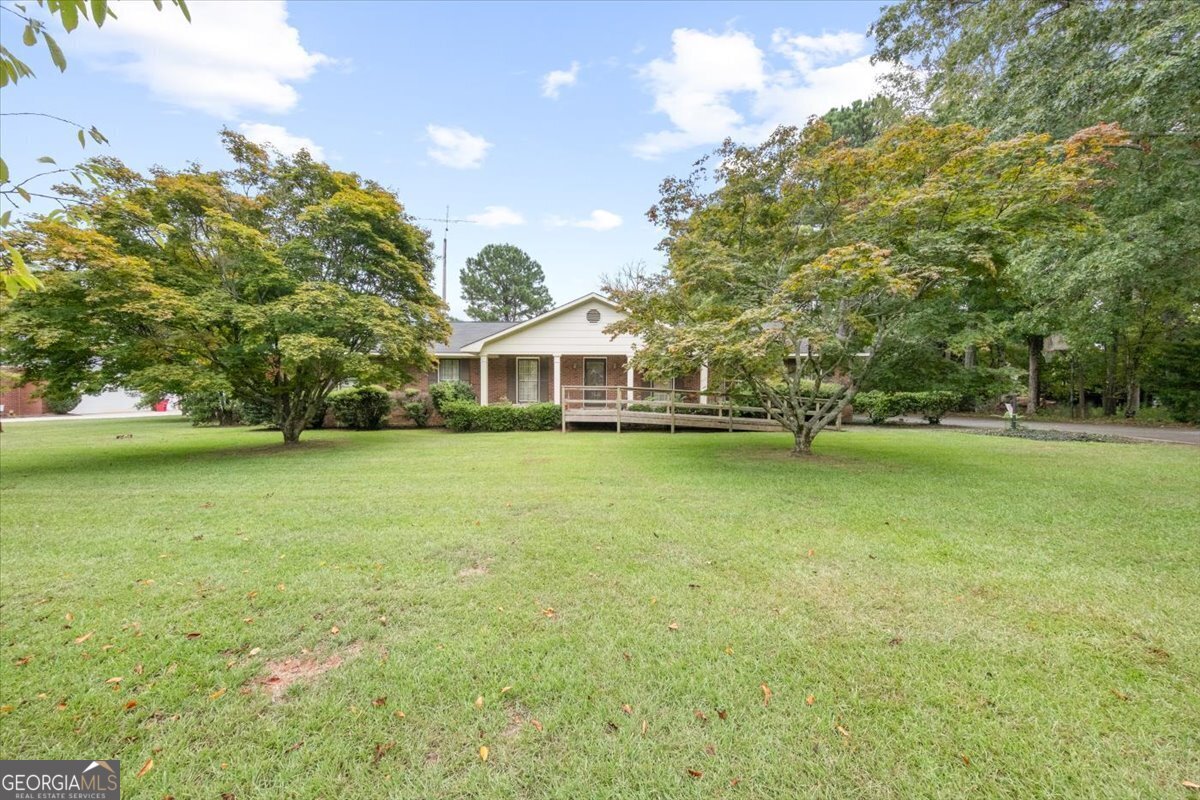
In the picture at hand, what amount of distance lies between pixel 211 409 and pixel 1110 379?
36284mm

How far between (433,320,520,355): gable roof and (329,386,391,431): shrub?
2.74m

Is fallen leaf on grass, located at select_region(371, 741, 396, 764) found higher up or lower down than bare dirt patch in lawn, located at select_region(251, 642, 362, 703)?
lower down

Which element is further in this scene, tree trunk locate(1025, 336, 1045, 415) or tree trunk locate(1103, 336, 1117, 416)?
tree trunk locate(1025, 336, 1045, 415)

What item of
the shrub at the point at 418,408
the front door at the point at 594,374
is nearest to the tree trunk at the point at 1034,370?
the front door at the point at 594,374

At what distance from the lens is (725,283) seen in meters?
9.28

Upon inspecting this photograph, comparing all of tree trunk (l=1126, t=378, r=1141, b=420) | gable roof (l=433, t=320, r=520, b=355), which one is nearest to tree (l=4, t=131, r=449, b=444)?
gable roof (l=433, t=320, r=520, b=355)

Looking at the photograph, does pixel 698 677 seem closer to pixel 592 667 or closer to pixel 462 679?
pixel 592 667

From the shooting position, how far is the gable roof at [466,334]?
18.4 metres

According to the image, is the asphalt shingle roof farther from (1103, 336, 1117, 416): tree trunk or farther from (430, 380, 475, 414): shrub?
(1103, 336, 1117, 416): tree trunk

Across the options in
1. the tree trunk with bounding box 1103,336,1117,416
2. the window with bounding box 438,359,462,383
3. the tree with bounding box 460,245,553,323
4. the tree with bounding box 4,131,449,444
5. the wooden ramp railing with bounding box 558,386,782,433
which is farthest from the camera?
Answer: the tree with bounding box 460,245,553,323

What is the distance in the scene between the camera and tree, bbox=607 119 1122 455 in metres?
7.22

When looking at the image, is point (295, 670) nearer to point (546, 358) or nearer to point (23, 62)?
point (23, 62)

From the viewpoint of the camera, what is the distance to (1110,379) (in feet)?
67.9

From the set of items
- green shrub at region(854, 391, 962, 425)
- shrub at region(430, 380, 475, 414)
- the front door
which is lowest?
green shrub at region(854, 391, 962, 425)
